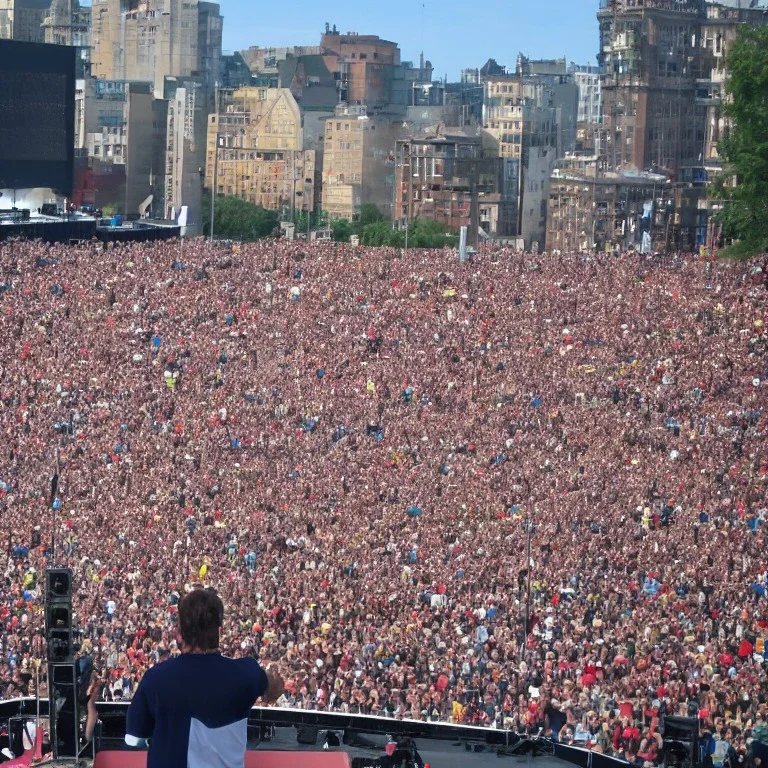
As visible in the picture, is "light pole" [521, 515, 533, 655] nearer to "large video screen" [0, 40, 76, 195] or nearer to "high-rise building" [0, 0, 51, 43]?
"large video screen" [0, 40, 76, 195]

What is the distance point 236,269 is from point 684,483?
15.6 metres

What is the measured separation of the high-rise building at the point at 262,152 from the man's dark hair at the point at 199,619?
11148cm

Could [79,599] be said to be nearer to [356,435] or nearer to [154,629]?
[154,629]

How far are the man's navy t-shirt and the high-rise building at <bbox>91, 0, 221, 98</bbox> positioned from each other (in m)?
147

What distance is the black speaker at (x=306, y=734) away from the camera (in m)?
12.5

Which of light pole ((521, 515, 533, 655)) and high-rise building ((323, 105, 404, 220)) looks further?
high-rise building ((323, 105, 404, 220))

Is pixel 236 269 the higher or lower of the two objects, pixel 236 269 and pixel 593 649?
the higher

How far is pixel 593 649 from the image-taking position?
2128 centimetres

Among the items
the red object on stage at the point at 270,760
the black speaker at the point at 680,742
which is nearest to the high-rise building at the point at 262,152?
the black speaker at the point at 680,742

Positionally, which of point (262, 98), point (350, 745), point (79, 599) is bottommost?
point (79, 599)

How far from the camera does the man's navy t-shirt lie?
258 inches

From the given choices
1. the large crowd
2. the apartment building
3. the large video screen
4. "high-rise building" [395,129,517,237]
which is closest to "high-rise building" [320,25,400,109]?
"high-rise building" [395,129,517,237]

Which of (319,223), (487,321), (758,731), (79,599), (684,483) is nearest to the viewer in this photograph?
(758,731)

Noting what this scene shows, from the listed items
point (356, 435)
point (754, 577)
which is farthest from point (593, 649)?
point (356, 435)
